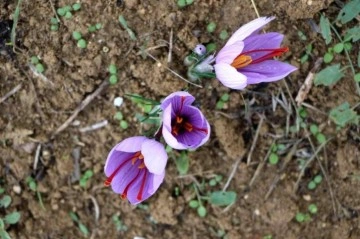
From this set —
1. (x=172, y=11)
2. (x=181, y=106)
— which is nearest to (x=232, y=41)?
(x=181, y=106)

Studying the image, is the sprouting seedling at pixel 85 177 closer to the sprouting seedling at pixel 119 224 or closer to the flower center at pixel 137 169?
the sprouting seedling at pixel 119 224

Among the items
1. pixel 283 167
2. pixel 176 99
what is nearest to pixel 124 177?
pixel 176 99

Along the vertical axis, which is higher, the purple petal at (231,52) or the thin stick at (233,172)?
the purple petal at (231,52)

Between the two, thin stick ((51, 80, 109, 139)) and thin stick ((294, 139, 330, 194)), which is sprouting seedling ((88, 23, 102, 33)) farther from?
thin stick ((294, 139, 330, 194))

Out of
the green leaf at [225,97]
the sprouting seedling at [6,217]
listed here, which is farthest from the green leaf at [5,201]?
the green leaf at [225,97]

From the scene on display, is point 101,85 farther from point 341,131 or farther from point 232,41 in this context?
point 341,131

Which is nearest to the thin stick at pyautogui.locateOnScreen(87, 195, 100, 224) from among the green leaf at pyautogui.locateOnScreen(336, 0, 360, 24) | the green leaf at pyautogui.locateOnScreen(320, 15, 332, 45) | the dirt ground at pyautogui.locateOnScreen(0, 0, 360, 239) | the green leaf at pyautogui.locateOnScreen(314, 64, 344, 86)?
the dirt ground at pyautogui.locateOnScreen(0, 0, 360, 239)
